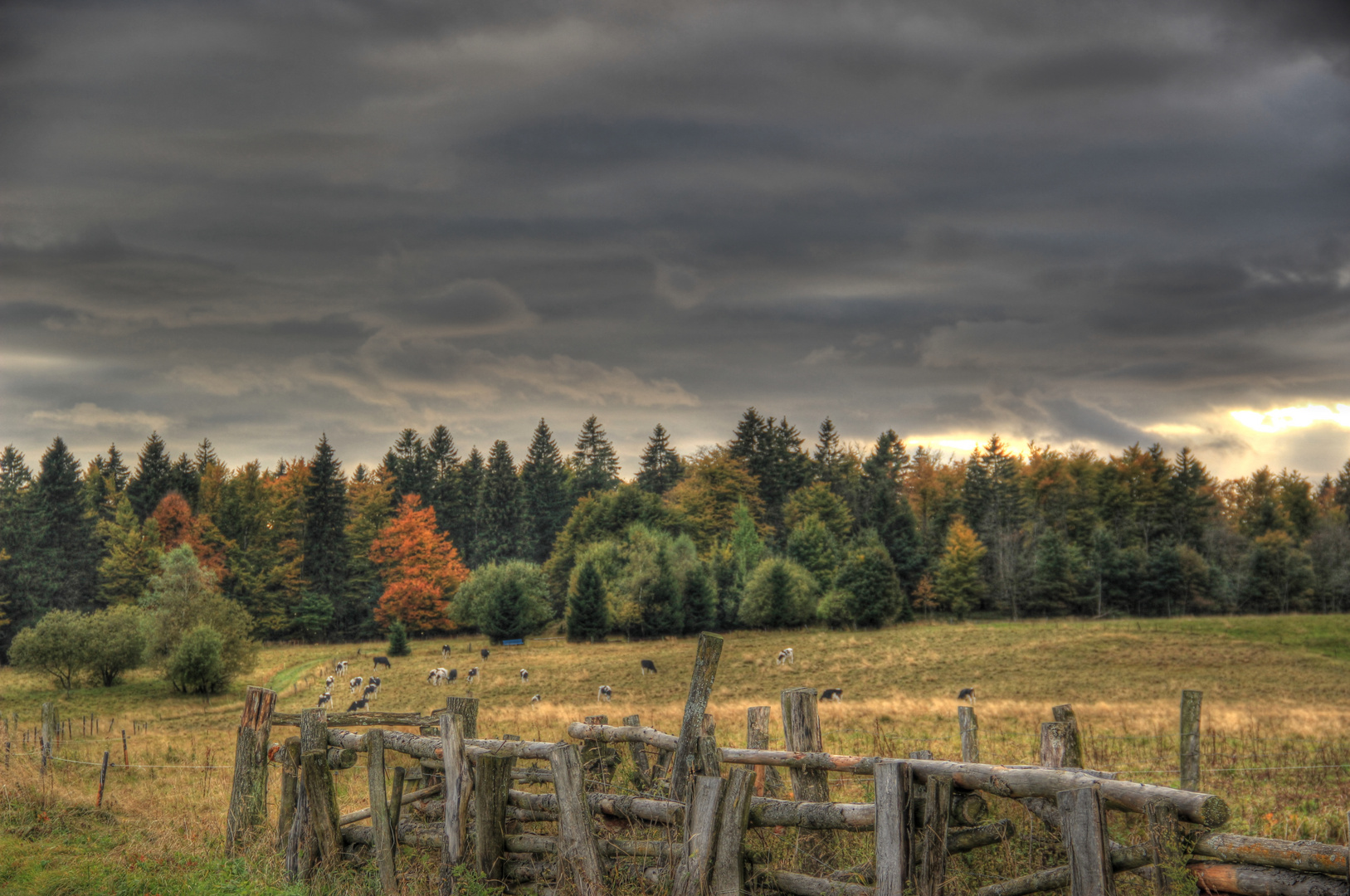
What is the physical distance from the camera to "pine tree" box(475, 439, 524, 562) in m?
83.1

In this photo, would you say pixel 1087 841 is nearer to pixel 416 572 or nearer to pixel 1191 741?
pixel 1191 741

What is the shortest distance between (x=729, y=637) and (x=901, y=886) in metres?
51.6

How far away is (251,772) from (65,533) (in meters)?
73.6

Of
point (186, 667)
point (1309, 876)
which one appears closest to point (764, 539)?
point (186, 667)

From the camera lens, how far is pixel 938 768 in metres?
6.13

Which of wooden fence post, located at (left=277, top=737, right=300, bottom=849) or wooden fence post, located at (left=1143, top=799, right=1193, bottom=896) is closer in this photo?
wooden fence post, located at (left=1143, top=799, right=1193, bottom=896)

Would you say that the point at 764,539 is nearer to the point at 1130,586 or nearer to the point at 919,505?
the point at 919,505

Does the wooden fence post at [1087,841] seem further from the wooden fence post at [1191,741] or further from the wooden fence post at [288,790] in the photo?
the wooden fence post at [288,790]

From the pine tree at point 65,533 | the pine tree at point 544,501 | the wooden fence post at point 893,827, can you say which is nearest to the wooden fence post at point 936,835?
the wooden fence post at point 893,827

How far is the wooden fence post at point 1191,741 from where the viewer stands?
1130 centimetres

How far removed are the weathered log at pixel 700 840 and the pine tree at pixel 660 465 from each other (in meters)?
86.3

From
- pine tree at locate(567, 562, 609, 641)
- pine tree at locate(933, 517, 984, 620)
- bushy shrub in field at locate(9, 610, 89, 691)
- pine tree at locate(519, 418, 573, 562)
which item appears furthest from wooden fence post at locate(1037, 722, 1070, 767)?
pine tree at locate(519, 418, 573, 562)

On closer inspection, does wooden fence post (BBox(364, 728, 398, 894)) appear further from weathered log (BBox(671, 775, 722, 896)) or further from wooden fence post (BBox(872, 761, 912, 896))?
wooden fence post (BBox(872, 761, 912, 896))

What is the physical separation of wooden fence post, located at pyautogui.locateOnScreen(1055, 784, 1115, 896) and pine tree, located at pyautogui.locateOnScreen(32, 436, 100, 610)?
78.0m
